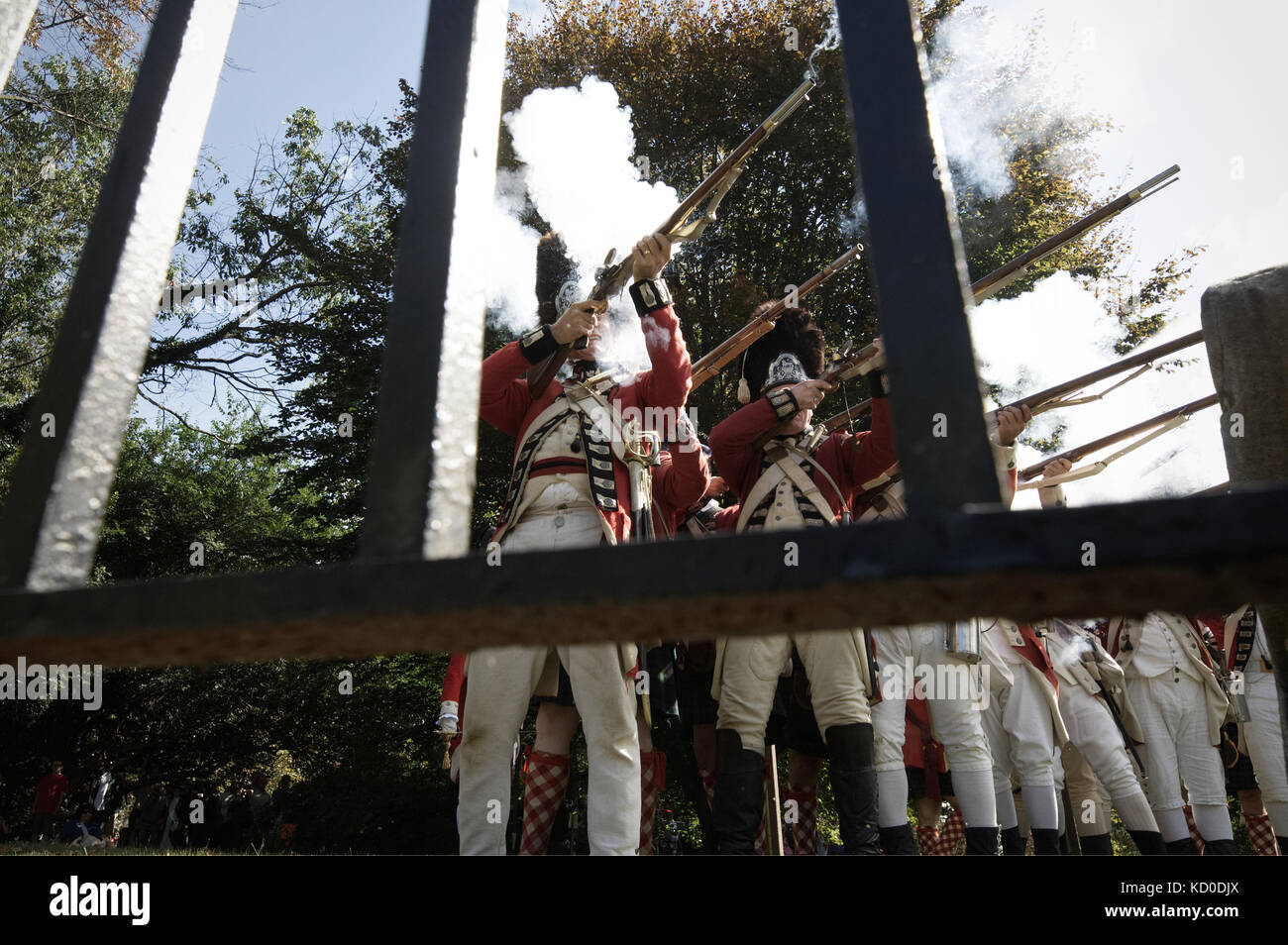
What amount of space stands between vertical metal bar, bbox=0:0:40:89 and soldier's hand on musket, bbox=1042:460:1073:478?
19.0 feet

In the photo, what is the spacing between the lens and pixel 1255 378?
144cm

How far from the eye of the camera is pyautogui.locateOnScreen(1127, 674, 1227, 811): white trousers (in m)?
5.40

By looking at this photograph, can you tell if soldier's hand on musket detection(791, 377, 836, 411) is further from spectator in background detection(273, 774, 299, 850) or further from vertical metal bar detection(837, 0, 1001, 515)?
spectator in background detection(273, 774, 299, 850)

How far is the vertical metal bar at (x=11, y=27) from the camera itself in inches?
61.9

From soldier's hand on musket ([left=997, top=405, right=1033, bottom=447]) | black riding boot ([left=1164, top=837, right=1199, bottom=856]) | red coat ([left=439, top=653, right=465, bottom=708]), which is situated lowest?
black riding boot ([left=1164, top=837, right=1199, bottom=856])

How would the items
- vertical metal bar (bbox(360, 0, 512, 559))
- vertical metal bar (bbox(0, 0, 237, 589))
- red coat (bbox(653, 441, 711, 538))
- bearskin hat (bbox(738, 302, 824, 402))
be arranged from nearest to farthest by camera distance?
vertical metal bar (bbox(360, 0, 512, 559)) → vertical metal bar (bbox(0, 0, 237, 589)) → red coat (bbox(653, 441, 711, 538)) → bearskin hat (bbox(738, 302, 824, 402))

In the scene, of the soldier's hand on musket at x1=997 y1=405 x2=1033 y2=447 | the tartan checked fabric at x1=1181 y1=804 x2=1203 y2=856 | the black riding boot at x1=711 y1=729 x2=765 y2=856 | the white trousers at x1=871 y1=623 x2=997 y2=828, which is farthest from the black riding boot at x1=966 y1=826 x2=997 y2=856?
the soldier's hand on musket at x1=997 y1=405 x2=1033 y2=447

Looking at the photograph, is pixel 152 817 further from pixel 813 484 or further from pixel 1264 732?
pixel 1264 732

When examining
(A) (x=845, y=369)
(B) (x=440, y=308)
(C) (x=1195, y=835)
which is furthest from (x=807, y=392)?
(C) (x=1195, y=835)

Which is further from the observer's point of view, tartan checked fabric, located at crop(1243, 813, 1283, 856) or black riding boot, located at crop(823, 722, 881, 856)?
tartan checked fabric, located at crop(1243, 813, 1283, 856)

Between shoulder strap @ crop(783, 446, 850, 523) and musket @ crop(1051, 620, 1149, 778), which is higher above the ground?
shoulder strap @ crop(783, 446, 850, 523)

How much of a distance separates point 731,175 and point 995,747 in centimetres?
348
